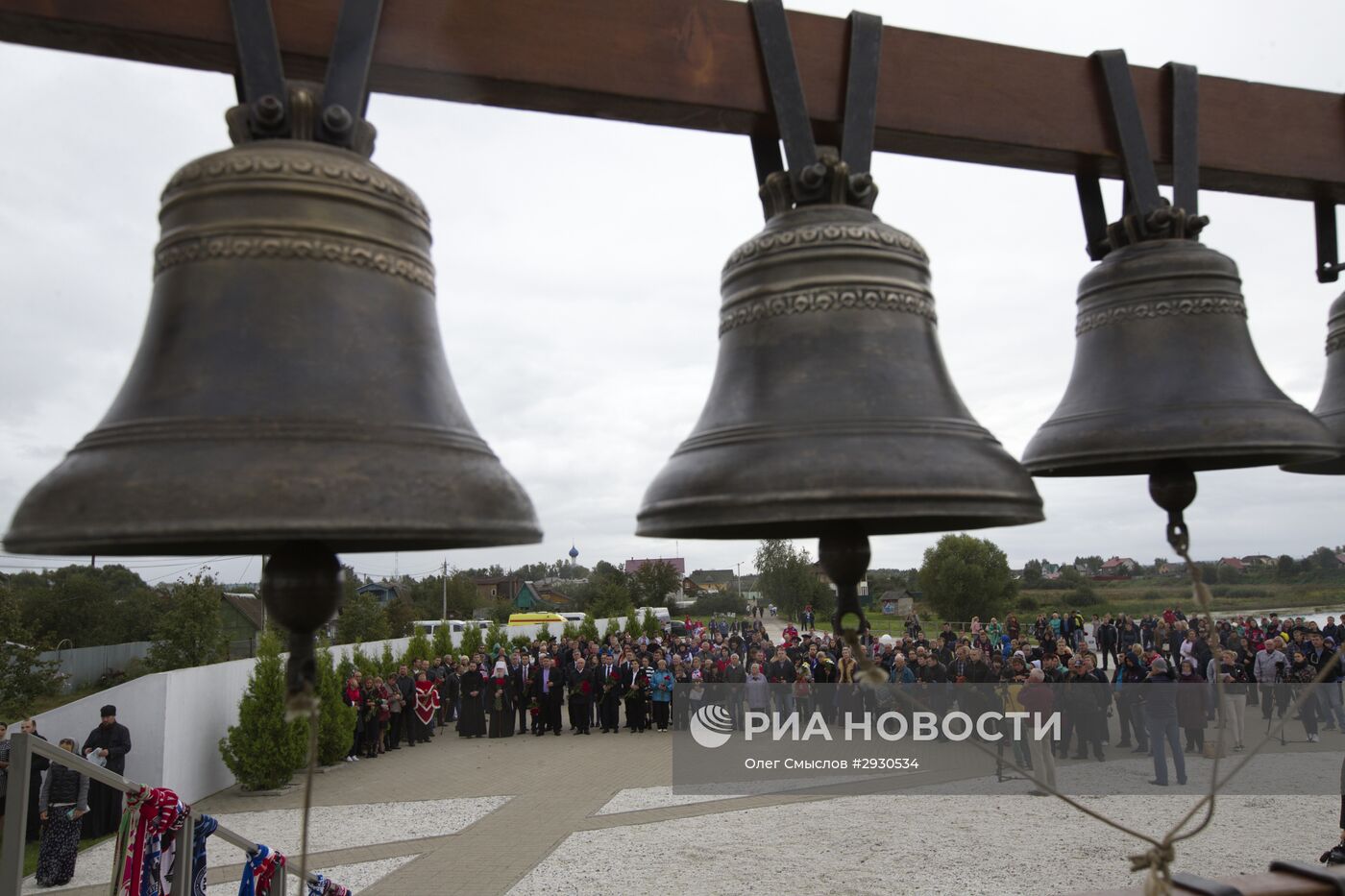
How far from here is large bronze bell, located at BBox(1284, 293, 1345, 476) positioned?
2939mm

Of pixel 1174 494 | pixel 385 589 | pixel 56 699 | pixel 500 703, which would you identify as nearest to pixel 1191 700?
pixel 500 703

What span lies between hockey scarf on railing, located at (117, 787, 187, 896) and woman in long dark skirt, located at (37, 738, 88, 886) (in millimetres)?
5286

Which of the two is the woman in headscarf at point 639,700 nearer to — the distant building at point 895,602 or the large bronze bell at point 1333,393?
the large bronze bell at point 1333,393

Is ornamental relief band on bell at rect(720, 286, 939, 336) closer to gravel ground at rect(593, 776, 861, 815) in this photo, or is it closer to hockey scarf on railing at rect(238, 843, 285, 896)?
hockey scarf on railing at rect(238, 843, 285, 896)

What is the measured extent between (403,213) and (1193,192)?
2046 mm

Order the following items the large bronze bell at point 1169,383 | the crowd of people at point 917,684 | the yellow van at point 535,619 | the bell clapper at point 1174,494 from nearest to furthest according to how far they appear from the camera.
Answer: the large bronze bell at point 1169,383
the bell clapper at point 1174,494
the crowd of people at point 917,684
the yellow van at point 535,619

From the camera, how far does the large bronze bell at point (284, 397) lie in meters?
1.37

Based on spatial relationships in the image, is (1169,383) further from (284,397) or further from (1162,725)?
(1162,725)

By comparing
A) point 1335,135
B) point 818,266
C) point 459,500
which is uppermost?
point 1335,135

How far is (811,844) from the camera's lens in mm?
10352

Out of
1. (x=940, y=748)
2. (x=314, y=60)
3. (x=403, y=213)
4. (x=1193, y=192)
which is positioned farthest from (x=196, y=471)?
(x=940, y=748)

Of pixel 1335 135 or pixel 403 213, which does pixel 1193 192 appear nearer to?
pixel 1335 135

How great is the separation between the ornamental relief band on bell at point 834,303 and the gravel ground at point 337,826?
10.6 m

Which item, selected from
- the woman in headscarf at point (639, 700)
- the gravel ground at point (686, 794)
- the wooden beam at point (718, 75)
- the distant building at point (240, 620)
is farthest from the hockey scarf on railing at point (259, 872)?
the distant building at point (240, 620)
